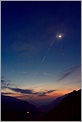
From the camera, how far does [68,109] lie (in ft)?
50.0

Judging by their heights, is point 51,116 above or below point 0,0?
below

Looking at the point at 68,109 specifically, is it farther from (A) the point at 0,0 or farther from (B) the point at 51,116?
(A) the point at 0,0

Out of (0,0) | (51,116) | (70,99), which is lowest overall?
(51,116)

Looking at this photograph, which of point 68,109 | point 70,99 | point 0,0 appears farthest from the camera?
point 70,99

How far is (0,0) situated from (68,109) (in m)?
13.7

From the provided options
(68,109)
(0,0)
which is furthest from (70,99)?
(0,0)

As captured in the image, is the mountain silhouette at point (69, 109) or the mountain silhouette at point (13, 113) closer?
the mountain silhouette at point (69, 109)

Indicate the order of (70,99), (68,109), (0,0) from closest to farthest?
(0,0), (68,109), (70,99)

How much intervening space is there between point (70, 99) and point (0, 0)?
1538cm

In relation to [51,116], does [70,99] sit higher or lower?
higher

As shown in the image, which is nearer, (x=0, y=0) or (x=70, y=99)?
(x=0, y=0)

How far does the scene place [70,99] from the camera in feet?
56.4

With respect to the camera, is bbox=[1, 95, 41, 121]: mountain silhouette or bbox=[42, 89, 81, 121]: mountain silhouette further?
bbox=[1, 95, 41, 121]: mountain silhouette

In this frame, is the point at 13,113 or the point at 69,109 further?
the point at 13,113
